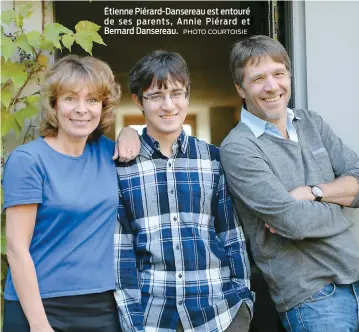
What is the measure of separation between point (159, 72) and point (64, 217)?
0.66 m

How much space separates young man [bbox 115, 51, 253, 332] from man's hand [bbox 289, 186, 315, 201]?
260mm

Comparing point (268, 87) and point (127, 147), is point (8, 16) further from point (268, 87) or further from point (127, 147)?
point (268, 87)

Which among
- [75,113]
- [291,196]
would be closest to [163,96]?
[75,113]

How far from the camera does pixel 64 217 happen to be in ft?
6.67

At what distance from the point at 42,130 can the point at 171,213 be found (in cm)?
58

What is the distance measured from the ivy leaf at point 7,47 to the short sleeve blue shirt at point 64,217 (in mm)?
565

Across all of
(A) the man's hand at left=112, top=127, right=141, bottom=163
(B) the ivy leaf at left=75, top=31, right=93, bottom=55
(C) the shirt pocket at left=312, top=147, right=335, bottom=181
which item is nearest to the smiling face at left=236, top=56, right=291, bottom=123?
(C) the shirt pocket at left=312, top=147, right=335, bottom=181

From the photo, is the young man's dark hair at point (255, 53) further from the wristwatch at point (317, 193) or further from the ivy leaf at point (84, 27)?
the ivy leaf at point (84, 27)

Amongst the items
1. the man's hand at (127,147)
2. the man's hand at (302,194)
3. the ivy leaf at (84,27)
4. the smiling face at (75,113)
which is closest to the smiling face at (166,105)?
the man's hand at (127,147)

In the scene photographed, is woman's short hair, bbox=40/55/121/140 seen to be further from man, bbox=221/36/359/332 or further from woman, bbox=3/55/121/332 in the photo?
man, bbox=221/36/359/332

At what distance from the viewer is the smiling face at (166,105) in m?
2.22

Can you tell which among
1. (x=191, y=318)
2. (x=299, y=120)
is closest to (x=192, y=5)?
(x=299, y=120)

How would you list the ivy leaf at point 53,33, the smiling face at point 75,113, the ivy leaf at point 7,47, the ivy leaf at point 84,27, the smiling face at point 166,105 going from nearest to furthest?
1. the smiling face at point 75,113
2. the smiling face at point 166,105
3. the ivy leaf at point 7,47
4. the ivy leaf at point 53,33
5. the ivy leaf at point 84,27

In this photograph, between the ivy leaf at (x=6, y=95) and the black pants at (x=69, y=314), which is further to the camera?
the ivy leaf at (x=6, y=95)
